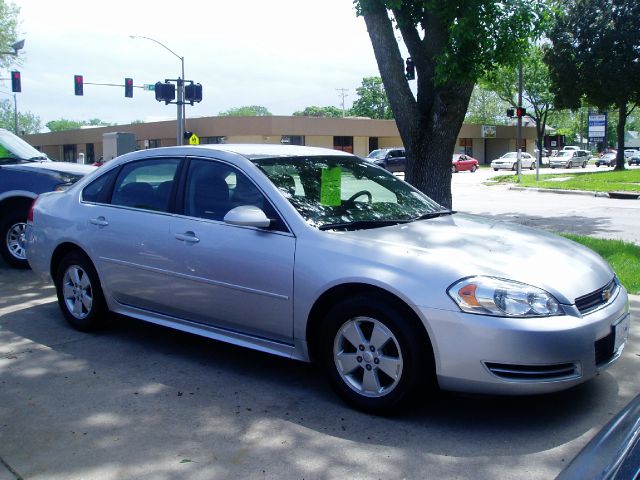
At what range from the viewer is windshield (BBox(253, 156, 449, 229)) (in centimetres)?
459

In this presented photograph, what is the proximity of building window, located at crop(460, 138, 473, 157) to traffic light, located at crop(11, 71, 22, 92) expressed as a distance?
4588 cm

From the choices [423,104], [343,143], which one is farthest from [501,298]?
[343,143]

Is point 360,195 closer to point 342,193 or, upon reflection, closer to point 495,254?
point 342,193

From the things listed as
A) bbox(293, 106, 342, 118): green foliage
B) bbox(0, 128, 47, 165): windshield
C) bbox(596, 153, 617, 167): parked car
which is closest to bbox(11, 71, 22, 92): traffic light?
bbox(0, 128, 47, 165): windshield

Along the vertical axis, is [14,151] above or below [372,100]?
below

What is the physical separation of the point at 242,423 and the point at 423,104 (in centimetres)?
594

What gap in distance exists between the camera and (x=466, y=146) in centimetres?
6931

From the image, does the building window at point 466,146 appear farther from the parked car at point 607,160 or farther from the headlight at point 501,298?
the headlight at point 501,298

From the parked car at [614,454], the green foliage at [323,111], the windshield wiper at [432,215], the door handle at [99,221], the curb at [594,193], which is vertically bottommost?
the parked car at [614,454]

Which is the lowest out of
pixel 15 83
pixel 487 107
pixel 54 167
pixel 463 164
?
pixel 54 167

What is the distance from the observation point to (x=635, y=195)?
22141mm

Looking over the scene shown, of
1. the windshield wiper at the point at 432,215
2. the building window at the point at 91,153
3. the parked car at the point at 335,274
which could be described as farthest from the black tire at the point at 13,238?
the building window at the point at 91,153

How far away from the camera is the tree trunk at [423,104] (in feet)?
28.3

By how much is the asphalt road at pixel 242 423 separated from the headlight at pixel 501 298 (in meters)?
0.70
